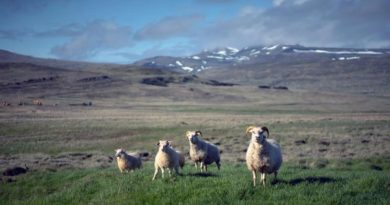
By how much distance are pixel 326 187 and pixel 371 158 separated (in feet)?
57.6

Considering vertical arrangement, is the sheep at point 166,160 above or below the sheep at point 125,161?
above

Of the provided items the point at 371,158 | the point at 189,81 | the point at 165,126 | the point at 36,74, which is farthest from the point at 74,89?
the point at 371,158

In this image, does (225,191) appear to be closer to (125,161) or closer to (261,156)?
(261,156)

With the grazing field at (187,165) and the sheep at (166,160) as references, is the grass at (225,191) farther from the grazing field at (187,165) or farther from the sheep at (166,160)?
the sheep at (166,160)

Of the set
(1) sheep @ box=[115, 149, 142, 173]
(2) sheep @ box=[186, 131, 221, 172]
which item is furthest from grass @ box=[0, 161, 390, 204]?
(1) sheep @ box=[115, 149, 142, 173]

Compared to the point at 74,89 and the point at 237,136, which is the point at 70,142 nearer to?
the point at 237,136

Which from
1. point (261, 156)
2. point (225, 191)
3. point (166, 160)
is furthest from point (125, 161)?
point (225, 191)

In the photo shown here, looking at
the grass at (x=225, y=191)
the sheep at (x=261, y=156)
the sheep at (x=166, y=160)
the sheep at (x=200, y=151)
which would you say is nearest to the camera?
the grass at (x=225, y=191)

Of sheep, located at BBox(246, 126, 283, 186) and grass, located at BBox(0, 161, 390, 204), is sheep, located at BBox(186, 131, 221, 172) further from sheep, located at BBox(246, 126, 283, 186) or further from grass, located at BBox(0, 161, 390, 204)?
sheep, located at BBox(246, 126, 283, 186)

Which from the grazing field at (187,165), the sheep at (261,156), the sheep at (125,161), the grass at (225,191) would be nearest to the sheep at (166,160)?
the grazing field at (187,165)

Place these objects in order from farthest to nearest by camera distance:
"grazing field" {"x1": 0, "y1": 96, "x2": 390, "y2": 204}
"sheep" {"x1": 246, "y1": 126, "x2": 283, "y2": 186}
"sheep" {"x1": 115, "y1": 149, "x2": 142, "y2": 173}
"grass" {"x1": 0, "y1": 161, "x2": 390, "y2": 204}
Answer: "sheep" {"x1": 115, "y1": 149, "x2": 142, "y2": 173}
"sheep" {"x1": 246, "y1": 126, "x2": 283, "y2": 186}
"grazing field" {"x1": 0, "y1": 96, "x2": 390, "y2": 204}
"grass" {"x1": 0, "y1": 161, "x2": 390, "y2": 204}

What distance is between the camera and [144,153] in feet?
108

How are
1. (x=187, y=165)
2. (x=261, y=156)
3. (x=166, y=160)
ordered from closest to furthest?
1. (x=261, y=156)
2. (x=166, y=160)
3. (x=187, y=165)

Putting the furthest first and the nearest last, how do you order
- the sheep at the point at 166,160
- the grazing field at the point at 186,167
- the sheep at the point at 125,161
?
the sheep at the point at 125,161, the sheep at the point at 166,160, the grazing field at the point at 186,167
